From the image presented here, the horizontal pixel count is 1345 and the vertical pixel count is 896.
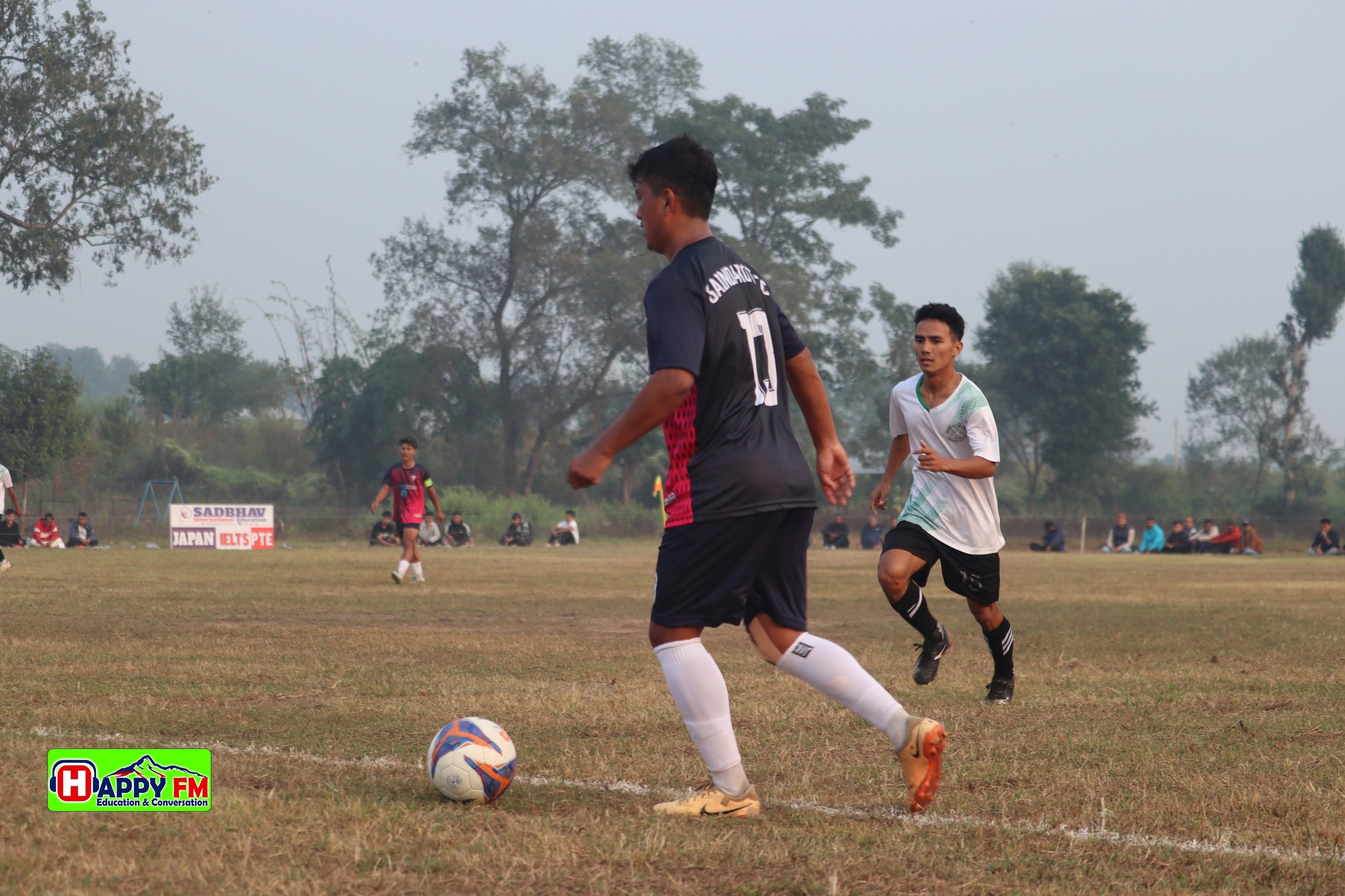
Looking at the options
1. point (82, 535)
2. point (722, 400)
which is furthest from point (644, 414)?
point (82, 535)

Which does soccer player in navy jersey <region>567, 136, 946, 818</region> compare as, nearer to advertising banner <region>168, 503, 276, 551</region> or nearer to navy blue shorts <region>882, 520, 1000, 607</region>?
navy blue shorts <region>882, 520, 1000, 607</region>

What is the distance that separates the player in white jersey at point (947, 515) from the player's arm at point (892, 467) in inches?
4.1

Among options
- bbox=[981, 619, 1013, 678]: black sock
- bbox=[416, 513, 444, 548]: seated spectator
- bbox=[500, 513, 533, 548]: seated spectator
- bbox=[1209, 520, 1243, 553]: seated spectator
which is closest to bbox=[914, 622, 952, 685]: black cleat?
bbox=[981, 619, 1013, 678]: black sock

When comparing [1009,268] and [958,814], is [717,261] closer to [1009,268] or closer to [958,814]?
[958,814]

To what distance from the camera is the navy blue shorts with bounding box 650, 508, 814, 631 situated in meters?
3.97

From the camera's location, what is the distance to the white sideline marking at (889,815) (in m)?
3.65

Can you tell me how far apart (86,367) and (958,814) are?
202 meters

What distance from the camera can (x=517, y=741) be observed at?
547 centimetres

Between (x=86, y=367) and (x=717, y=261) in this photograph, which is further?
(x=86, y=367)

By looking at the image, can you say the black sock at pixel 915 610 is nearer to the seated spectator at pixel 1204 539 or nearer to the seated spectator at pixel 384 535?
the seated spectator at pixel 384 535

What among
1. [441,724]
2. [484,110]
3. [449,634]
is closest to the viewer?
[441,724]

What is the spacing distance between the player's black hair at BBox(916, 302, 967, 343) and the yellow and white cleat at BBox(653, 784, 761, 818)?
346cm

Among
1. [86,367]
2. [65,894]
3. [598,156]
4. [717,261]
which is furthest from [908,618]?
[86,367]

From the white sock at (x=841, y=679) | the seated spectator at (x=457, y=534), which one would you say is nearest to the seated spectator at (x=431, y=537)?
the seated spectator at (x=457, y=534)
